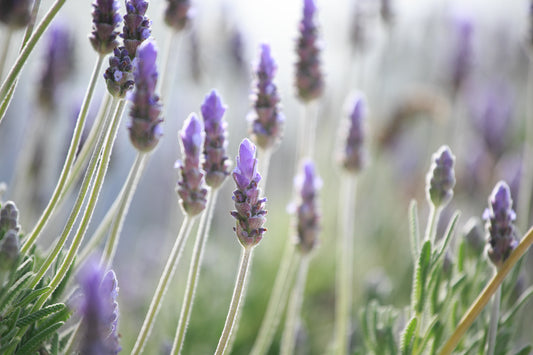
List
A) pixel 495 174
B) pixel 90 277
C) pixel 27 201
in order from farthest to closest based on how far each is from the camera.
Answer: pixel 495 174 → pixel 27 201 → pixel 90 277

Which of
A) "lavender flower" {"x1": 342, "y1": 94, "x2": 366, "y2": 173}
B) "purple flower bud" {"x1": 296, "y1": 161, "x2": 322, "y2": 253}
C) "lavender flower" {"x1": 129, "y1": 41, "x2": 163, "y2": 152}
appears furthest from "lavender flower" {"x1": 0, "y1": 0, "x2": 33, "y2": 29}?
"lavender flower" {"x1": 342, "y1": 94, "x2": 366, "y2": 173}

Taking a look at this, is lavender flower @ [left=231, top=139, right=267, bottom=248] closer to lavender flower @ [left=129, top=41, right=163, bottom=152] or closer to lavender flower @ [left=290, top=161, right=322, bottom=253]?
lavender flower @ [left=129, top=41, right=163, bottom=152]

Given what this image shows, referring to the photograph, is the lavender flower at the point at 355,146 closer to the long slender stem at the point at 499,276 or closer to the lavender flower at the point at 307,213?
the lavender flower at the point at 307,213

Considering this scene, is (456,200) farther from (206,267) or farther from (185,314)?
(185,314)

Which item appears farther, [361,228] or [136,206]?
[136,206]

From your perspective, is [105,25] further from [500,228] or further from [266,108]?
[500,228]

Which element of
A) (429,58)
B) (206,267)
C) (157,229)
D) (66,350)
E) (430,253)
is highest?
(429,58)

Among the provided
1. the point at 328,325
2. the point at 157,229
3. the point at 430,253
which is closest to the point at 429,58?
the point at 157,229
